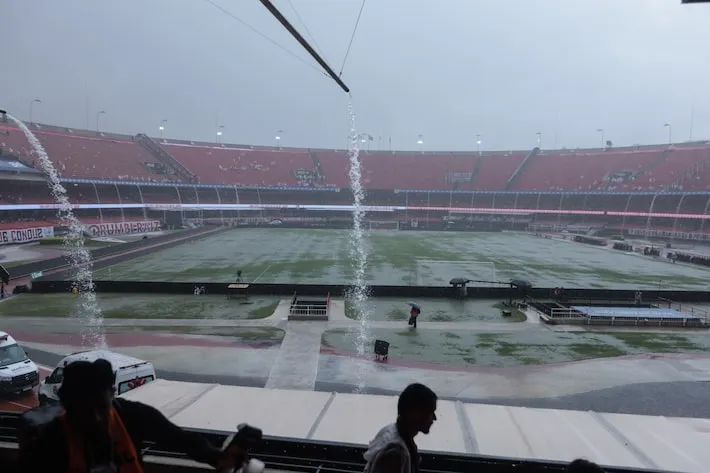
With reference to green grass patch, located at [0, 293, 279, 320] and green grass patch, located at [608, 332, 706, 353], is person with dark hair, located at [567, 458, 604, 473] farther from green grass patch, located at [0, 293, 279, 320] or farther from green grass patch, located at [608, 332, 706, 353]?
green grass patch, located at [0, 293, 279, 320]

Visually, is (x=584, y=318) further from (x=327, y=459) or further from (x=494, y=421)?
(x=327, y=459)

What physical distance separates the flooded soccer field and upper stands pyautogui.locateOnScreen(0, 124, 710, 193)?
3201 cm

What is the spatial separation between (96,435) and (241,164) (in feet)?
328

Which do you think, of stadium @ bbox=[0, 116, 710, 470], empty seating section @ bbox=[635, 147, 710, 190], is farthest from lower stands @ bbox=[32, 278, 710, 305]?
empty seating section @ bbox=[635, 147, 710, 190]

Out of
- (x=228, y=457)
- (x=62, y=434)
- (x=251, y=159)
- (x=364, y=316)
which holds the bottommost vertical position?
(x=364, y=316)

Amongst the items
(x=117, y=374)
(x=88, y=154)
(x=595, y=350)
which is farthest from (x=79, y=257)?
(x=88, y=154)

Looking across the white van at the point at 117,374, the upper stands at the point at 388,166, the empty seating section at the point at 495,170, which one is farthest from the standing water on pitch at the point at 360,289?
the empty seating section at the point at 495,170

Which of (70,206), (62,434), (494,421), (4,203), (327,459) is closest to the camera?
(62,434)

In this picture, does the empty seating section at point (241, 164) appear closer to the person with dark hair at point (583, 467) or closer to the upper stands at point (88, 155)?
the upper stands at point (88, 155)

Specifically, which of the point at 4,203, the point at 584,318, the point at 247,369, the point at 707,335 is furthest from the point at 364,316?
the point at 4,203

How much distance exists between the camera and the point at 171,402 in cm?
727

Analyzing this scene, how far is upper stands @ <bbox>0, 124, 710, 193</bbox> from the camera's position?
76.5 metres

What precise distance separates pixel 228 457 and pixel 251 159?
103222mm

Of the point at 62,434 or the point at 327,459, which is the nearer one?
the point at 62,434
